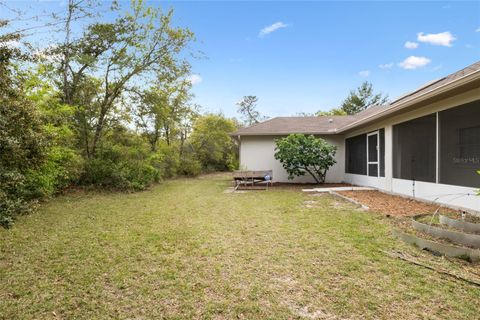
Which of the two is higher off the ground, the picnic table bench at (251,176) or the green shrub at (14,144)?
the green shrub at (14,144)

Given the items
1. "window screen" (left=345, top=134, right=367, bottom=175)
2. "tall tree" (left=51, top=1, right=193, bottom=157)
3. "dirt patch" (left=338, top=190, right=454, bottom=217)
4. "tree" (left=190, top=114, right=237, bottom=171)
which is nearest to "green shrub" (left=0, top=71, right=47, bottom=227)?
"dirt patch" (left=338, top=190, right=454, bottom=217)

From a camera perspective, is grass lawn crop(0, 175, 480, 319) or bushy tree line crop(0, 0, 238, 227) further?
bushy tree line crop(0, 0, 238, 227)

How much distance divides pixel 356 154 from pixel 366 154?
1.07 m

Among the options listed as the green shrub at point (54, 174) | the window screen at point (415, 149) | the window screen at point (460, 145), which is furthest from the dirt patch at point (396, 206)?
the green shrub at point (54, 174)

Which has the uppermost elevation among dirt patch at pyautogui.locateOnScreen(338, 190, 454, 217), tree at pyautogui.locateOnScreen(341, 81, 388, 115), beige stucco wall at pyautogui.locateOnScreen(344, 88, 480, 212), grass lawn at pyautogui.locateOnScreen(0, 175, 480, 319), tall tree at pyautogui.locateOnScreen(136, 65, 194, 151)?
tree at pyautogui.locateOnScreen(341, 81, 388, 115)

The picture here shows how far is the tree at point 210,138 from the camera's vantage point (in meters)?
21.2

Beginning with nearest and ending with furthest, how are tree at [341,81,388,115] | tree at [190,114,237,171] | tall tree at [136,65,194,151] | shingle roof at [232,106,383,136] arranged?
tall tree at [136,65,194,151], shingle roof at [232,106,383,136], tree at [190,114,237,171], tree at [341,81,388,115]

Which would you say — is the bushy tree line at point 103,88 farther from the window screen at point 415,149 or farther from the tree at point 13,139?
the window screen at point 415,149

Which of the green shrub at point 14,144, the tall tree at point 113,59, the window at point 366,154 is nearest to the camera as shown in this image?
the green shrub at point 14,144

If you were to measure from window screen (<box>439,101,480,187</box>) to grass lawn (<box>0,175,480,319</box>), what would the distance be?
2.32 meters

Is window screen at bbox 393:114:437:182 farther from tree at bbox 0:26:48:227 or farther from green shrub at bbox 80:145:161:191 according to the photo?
green shrub at bbox 80:145:161:191

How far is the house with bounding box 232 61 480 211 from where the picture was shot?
5379mm

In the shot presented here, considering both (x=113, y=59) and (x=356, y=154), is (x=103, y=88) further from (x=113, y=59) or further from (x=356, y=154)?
(x=356, y=154)

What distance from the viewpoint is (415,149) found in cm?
714
